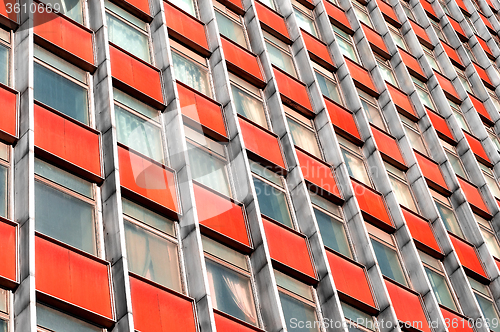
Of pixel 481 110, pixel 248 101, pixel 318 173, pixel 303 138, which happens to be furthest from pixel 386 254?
pixel 481 110

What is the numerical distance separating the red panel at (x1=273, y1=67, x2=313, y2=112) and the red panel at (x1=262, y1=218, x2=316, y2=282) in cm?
645

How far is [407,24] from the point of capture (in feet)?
121

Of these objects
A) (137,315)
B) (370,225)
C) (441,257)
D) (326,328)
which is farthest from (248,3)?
(137,315)

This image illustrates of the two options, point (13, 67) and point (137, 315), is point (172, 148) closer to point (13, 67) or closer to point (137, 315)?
point (13, 67)

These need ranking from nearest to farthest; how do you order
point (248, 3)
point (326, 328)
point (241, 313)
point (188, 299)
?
point (188, 299)
point (241, 313)
point (326, 328)
point (248, 3)

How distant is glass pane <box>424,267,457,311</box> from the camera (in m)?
23.3

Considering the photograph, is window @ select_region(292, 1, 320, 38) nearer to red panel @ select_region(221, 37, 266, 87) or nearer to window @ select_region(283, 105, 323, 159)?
red panel @ select_region(221, 37, 266, 87)

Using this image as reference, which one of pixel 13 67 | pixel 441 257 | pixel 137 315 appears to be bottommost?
pixel 137 315

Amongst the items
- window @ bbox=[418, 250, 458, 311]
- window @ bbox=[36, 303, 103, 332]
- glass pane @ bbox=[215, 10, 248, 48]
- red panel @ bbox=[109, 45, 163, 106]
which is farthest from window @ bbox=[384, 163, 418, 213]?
window @ bbox=[36, 303, 103, 332]

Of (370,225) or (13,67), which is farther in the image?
(370,225)

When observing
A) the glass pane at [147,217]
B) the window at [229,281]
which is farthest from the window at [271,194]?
the glass pane at [147,217]

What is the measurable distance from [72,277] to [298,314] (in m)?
6.54

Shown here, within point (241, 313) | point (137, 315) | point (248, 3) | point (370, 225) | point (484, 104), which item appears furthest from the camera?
point (484, 104)

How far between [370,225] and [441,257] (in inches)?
121
